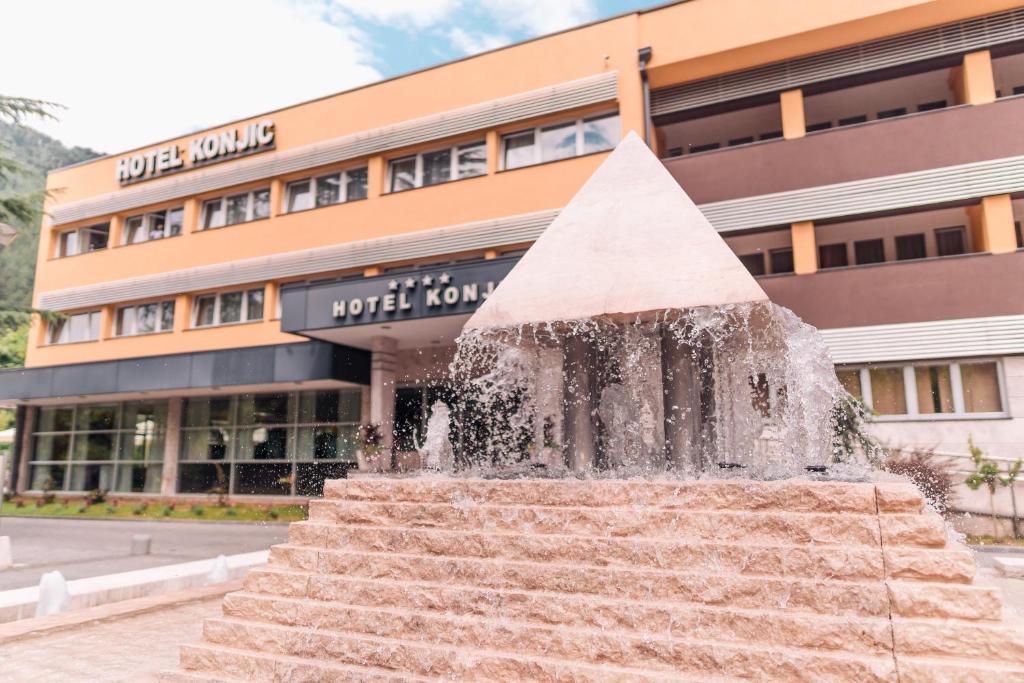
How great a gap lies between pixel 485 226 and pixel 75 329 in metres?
18.8

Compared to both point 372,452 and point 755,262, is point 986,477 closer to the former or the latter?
point 755,262

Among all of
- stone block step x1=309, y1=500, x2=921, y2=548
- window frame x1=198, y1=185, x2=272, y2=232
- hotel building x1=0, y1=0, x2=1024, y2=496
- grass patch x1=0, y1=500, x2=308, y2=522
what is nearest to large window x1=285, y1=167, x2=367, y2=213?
hotel building x1=0, y1=0, x2=1024, y2=496

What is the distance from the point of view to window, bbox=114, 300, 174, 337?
2512 centimetres

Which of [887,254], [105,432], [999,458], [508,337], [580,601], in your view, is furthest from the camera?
[105,432]

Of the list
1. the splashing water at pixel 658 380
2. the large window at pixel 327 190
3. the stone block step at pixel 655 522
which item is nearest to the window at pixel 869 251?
the splashing water at pixel 658 380

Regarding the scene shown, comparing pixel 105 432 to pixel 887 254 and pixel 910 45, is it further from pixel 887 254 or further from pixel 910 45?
pixel 910 45

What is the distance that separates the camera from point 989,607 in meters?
3.96

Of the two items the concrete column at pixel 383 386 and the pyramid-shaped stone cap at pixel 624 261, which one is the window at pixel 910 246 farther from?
the concrete column at pixel 383 386

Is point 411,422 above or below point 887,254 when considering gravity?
below

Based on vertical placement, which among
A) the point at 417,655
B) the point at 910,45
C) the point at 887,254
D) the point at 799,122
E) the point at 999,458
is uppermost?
the point at 910,45

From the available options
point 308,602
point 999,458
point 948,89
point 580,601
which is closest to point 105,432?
point 308,602

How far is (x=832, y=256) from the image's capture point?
62.4 ft

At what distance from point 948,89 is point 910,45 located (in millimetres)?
2001

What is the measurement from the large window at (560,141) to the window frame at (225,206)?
9.30 meters
